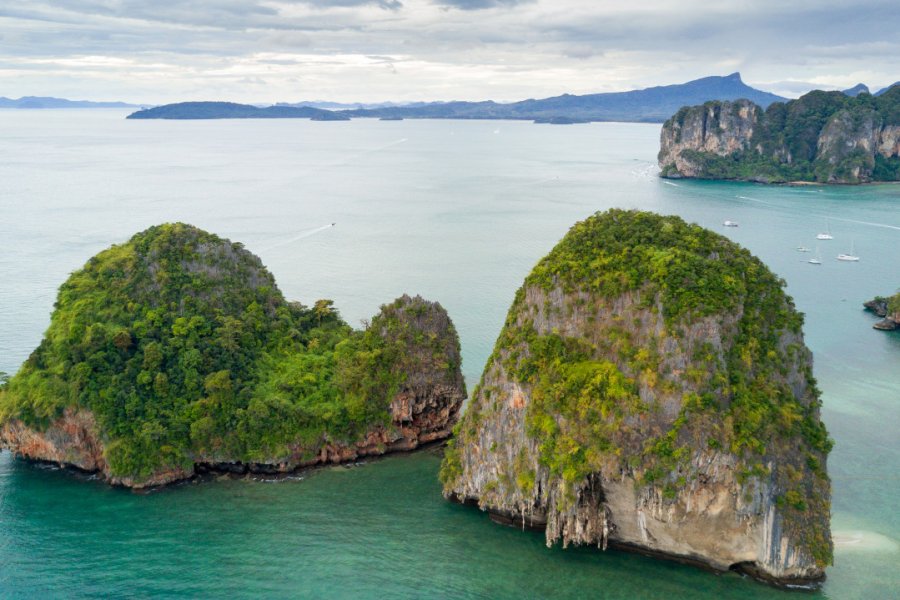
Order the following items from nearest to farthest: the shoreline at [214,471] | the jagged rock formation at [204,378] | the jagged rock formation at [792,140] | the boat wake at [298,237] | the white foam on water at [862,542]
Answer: the white foam on water at [862,542] < the shoreline at [214,471] < the jagged rock formation at [204,378] < the boat wake at [298,237] < the jagged rock formation at [792,140]

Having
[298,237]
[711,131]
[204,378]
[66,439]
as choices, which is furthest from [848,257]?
[711,131]

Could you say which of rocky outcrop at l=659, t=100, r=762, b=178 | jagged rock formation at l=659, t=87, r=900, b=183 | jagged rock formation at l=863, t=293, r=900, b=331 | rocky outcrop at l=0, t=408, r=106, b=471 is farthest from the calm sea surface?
rocky outcrop at l=659, t=100, r=762, b=178

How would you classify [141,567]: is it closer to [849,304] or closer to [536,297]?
[536,297]

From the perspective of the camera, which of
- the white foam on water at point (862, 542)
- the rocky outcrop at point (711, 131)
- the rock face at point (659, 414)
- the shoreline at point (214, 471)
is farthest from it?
the rocky outcrop at point (711, 131)

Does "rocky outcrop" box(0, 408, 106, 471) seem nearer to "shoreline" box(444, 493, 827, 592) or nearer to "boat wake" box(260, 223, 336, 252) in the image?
"shoreline" box(444, 493, 827, 592)

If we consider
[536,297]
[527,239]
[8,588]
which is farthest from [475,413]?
[527,239]

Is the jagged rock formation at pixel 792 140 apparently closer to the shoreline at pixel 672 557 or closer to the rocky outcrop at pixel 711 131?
the rocky outcrop at pixel 711 131

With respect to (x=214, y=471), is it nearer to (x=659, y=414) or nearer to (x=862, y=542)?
(x=659, y=414)

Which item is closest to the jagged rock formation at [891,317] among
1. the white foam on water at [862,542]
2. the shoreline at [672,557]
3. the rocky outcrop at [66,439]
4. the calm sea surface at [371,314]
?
the calm sea surface at [371,314]
